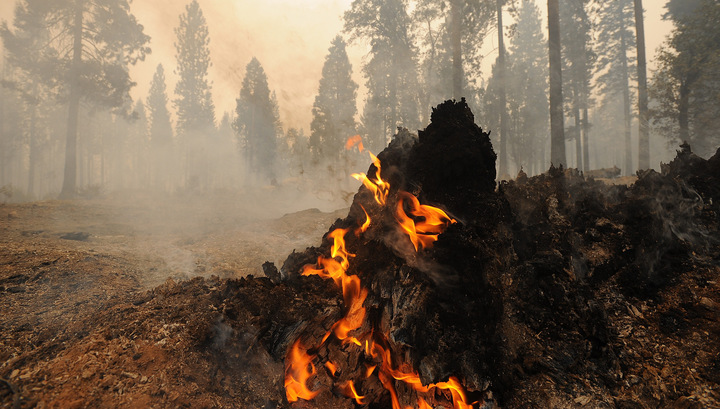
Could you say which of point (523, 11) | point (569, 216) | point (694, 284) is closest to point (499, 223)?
point (569, 216)

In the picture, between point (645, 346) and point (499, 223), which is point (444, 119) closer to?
point (499, 223)

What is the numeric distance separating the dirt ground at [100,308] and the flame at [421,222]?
2987mm

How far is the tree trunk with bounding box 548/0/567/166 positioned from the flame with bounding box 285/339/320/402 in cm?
1240

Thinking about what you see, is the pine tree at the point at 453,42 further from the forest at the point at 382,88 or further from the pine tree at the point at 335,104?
the pine tree at the point at 335,104

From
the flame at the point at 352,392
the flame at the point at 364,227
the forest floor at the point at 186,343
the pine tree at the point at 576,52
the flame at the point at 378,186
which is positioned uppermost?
the pine tree at the point at 576,52

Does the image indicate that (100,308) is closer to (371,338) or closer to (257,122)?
(371,338)

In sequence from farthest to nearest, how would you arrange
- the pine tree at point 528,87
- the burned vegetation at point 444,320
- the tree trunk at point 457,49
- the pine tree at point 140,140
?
the pine tree at point 140,140 < the pine tree at point 528,87 < the tree trunk at point 457,49 < the burned vegetation at point 444,320

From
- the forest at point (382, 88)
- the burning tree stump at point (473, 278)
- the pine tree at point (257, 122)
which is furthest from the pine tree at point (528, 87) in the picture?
the pine tree at point (257, 122)

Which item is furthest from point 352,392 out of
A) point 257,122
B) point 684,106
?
point 257,122

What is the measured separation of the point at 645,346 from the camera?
3621mm

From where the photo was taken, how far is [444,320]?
3.73 meters

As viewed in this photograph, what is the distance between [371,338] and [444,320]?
1042 mm

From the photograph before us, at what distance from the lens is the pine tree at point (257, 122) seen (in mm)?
39812

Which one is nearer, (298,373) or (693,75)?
(298,373)
